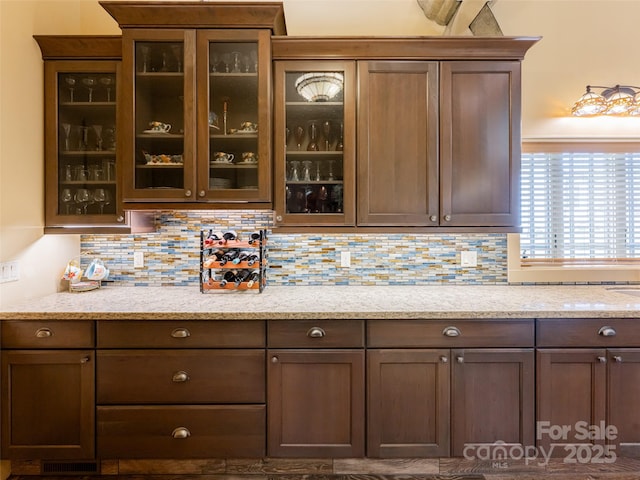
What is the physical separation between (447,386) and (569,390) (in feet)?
2.05

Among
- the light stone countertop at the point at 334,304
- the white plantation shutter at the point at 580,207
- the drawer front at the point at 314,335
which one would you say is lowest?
the drawer front at the point at 314,335

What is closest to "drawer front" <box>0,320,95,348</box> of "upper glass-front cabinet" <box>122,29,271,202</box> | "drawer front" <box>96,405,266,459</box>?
"drawer front" <box>96,405,266,459</box>

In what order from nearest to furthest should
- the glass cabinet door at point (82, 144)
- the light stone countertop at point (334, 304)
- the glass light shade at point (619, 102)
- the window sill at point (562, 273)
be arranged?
the light stone countertop at point (334, 304), the glass cabinet door at point (82, 144), the glass light shade at point (619, 102), the window sill at point (562, 273)

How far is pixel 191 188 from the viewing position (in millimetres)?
2018

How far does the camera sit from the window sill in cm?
239

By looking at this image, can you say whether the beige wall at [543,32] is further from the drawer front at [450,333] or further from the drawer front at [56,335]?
the drawer front at [450,333]

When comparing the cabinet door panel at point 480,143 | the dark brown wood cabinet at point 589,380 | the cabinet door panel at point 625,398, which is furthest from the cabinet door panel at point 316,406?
the cabinet door panel at point 625,398

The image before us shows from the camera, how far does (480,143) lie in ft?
6.81

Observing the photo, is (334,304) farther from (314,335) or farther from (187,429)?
(187,429)

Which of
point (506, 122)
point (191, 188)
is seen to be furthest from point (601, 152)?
point (191, 188)

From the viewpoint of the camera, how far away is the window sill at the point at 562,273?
2.39 meters

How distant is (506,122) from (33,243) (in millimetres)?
2836

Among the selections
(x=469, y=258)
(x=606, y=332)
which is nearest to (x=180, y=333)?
(x=469, y=258)

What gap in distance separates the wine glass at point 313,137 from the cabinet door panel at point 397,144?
26 centimetres
